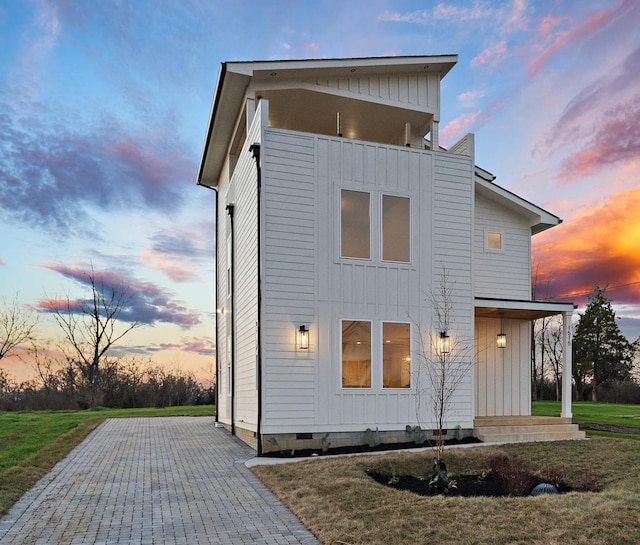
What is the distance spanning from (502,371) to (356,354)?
4796 mm

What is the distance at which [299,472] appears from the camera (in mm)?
8125

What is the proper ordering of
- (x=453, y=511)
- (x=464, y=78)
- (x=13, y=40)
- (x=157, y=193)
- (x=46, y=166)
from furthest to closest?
(x=157, y=193), (x=46, y=166), (x=464, y=78), (x=13, y=40), (x=453, y=511)

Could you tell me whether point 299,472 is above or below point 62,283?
below

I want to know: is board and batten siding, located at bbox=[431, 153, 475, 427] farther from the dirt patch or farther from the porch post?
the dirt patch

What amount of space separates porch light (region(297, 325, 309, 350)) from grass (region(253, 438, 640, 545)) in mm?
2477

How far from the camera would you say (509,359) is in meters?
14.1

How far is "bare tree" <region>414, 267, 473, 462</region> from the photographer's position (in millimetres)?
11508

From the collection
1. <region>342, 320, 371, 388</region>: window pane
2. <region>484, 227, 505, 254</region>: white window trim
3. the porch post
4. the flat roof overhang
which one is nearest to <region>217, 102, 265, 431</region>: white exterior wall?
<region>342, 320, 371, 388</region>: window pane

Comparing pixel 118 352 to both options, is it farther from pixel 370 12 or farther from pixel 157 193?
pixel 370 12

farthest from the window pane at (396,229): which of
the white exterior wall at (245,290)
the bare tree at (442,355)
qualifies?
the white exterior wall at (245,290)

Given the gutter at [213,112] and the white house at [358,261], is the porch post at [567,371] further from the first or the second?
the gutter at [213,112]

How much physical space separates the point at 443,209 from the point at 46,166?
47.8ft

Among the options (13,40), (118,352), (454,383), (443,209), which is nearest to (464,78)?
(443,209)

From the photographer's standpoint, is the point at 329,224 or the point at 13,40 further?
the point at 13,40
